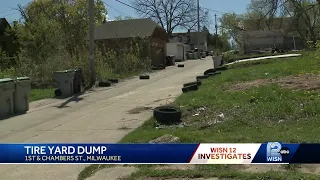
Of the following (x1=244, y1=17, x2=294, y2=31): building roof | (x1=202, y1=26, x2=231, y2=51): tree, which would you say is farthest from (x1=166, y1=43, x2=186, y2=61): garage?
(x1=202, y1=26, x2=231, y2=51): tree

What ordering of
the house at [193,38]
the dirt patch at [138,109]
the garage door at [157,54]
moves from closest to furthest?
the dirt patch at [138,109]
the garage door at [157,54]
the house at [193,38]

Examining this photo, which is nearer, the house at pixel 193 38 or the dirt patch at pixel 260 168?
the dirt patch at pixel 260 168

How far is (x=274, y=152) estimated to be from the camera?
374cm

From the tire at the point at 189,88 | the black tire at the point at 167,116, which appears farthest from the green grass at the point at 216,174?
the tire at the point at 189,88

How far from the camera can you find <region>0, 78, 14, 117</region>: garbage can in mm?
11690

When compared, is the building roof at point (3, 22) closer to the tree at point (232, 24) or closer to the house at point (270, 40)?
the house at point (270, 40)

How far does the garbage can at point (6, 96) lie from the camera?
1169 cm

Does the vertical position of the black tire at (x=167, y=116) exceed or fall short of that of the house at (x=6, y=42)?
it falls short

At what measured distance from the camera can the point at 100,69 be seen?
944 inches

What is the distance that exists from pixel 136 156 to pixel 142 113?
25.7 feet

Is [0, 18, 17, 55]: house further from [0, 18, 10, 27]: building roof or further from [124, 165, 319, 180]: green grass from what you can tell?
[124, 165, 319, 180]: green grass

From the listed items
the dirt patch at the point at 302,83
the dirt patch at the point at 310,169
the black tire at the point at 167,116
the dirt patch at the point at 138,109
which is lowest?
the dirt patch at the point at 138,109

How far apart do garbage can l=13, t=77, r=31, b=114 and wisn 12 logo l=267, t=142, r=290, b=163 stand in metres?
10.2

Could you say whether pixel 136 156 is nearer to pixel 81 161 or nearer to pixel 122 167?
pixel 81 161
